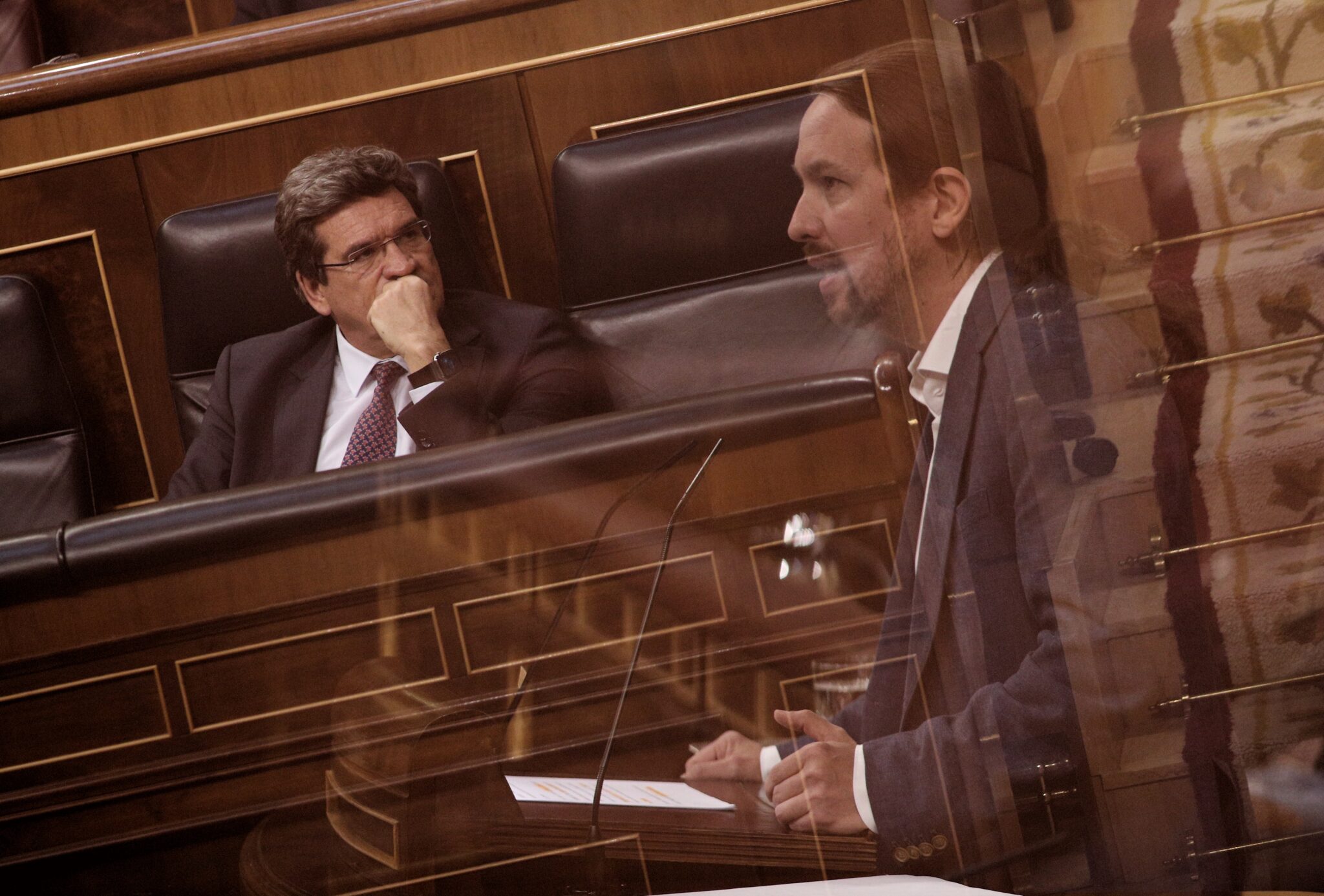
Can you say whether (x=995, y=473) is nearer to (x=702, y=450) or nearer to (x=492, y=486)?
(x=702, y=450)

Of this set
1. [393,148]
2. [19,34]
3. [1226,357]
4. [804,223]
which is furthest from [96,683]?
[19,34]

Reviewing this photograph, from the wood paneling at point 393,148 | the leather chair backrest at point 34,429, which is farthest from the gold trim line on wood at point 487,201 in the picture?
the leather chair backrest at point 34,429

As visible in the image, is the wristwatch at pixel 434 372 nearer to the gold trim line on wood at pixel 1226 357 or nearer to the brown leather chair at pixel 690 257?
the brown leather chair at pixel 690 257

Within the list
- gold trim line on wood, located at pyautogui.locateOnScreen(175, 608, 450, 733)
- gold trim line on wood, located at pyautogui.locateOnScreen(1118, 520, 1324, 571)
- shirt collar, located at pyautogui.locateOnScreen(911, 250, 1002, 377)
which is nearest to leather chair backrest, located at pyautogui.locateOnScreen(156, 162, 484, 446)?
gold trim line on wood, located at pyautogui.locateOnScreen(175, 608, 450, 733)

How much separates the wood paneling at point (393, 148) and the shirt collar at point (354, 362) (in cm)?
8

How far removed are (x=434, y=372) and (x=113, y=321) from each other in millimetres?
193

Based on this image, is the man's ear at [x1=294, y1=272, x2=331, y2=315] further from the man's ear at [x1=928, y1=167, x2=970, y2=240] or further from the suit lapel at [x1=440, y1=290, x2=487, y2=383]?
the man's ear at [x1=928, y1=167, x2=970, y2=240]

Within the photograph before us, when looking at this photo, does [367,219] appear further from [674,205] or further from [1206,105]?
[1206,105]

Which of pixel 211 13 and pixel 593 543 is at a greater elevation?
pixel 211 13

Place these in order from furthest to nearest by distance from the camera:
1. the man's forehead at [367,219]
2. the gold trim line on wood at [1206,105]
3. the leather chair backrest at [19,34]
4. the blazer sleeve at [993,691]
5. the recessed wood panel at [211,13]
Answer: the leather chair backrest at [19,34], the recessed wood panel at [211,13], the man's forehead at [367,219], the blazer sleeve at [993,691], the gold trim line on wood at [1206,105]

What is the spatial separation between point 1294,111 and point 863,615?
0.91ft

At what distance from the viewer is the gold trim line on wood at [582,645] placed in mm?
513

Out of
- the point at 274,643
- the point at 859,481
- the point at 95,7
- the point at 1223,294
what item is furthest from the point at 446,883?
Result: the point at 95,7

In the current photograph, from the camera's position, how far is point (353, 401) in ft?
1.81
